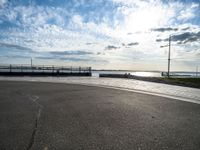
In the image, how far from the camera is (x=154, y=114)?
5.98 m

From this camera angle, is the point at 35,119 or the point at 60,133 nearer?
the point at 60,133

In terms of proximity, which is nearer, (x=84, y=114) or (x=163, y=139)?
(x=163, y=139)

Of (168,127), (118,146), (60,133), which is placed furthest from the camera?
(168,127)

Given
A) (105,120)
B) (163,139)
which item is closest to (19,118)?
(105,120)

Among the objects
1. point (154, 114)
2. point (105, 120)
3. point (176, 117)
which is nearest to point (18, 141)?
point (105, 120)

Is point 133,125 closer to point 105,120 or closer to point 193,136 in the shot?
point 105,120

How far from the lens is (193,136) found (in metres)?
4.03

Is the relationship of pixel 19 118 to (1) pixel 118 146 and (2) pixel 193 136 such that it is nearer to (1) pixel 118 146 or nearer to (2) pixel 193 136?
(1) pixel 118 146

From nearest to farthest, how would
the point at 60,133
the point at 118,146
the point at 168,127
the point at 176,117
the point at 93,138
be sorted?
the point at 118,146 → the point at 93,138 → the point at 60,133 → the point at 168,127 → the point at 176,117

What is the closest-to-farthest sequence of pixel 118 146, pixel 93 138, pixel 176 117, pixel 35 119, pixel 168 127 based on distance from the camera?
pixel 118 146
pixel 93 138
pixel 168 127
pixel 35 119
pixel 176 117

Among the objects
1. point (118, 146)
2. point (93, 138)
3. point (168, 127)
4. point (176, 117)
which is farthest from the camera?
point (176, 117)

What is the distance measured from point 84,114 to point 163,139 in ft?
9.21

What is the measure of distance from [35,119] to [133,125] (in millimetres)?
2943

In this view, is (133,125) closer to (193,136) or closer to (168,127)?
(168,127)
